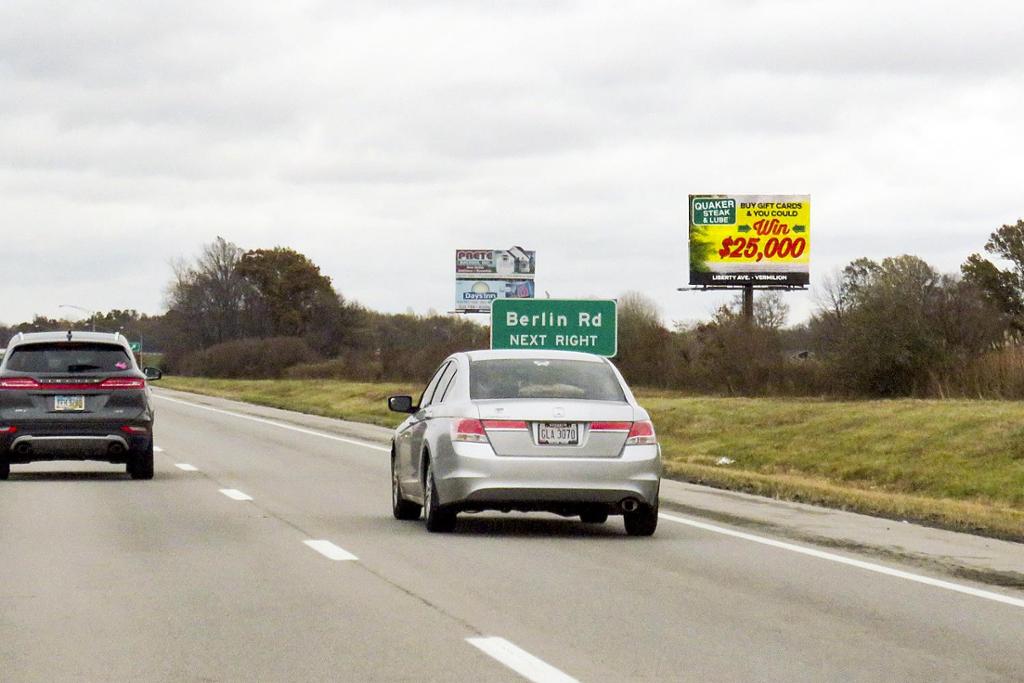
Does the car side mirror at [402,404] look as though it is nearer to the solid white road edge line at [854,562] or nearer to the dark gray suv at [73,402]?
the solid white road edge line at [854,562]

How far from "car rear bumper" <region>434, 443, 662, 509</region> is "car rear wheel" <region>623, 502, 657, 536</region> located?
17.0 inches

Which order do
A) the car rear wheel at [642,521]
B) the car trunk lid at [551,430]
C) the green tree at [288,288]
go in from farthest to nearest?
the green tree at [288,288], the car rear wheel at [642,521], the car trunk lid at [551,430]

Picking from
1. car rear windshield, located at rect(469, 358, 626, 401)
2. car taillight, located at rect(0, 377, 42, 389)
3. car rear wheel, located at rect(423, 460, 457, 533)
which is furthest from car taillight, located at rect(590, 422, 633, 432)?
car taillight, located at rect(0, 377, 42, 389)

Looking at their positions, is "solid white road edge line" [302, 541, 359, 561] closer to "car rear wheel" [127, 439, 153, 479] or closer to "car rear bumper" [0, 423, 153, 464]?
"car rear bumper" [0, 423, 153, 464]

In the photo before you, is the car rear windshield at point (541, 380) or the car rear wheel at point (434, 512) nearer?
the car rear wheel at point (434, 512)

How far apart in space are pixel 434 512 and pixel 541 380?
141 centimetres

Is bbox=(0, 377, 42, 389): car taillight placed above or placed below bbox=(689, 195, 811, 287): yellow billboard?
below

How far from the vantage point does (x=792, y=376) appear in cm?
4953

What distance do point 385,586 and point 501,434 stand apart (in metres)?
3.21

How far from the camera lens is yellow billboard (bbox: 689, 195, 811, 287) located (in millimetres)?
70000

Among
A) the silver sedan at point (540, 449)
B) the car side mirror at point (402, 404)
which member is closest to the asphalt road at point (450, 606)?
the silver sedan at point (540, 449)

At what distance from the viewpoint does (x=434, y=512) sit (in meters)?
14.6

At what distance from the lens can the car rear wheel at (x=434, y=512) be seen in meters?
14.6

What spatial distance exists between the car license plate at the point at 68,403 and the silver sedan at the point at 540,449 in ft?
26.0
